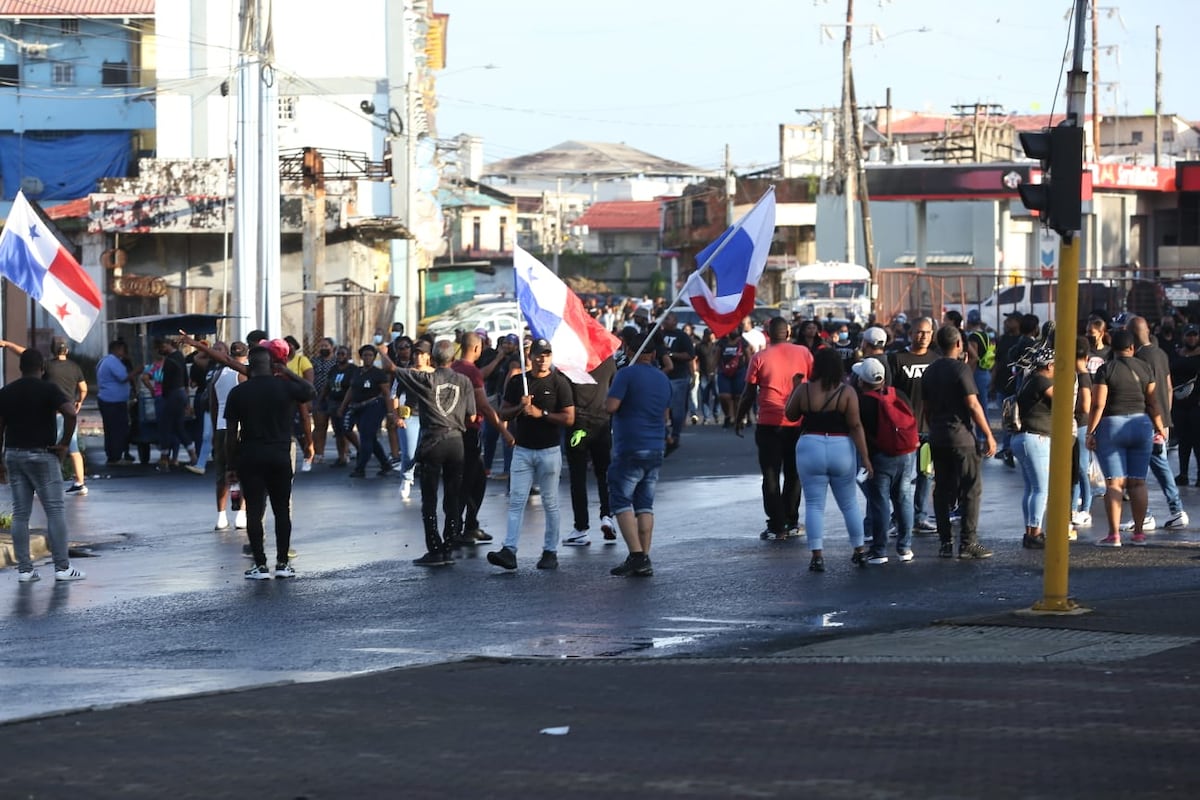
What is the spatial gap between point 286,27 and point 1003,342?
41.3 metres

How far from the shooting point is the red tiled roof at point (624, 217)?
387 ft

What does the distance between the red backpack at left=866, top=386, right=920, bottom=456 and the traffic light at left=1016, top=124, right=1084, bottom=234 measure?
3.00 m

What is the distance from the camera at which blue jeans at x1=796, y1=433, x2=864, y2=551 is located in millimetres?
12883

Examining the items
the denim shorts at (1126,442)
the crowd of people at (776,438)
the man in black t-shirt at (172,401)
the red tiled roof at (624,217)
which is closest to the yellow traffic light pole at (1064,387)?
the crowd of people at (776,438)

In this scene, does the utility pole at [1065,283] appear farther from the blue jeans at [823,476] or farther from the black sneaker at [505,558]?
the black sneaker at [505,558]

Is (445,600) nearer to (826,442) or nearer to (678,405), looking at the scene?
(826,442)

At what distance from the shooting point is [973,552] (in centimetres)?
1352

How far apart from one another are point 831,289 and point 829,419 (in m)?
40.3

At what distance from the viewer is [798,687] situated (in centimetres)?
846

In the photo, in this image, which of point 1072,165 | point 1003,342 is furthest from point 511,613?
point 1003,342

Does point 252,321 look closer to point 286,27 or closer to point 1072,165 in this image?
point 1072,165

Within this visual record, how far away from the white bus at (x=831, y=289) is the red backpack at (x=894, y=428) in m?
38.6

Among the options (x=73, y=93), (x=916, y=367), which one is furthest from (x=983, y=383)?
(x=73, y=93)

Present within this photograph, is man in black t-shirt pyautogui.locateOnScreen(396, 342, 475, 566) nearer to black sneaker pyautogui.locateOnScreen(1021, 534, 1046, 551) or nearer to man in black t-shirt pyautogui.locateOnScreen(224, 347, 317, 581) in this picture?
man in black t-shirt pyautogui.locateOnScreen(224, 347, 317, 581)
